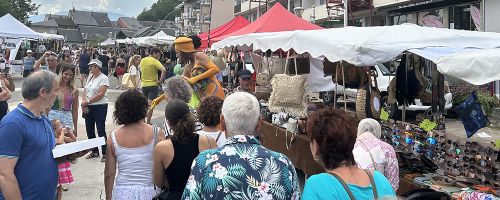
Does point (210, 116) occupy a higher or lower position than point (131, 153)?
higher

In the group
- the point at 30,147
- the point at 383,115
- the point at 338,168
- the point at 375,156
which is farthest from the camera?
the point at 383,115

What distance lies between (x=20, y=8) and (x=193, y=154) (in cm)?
7093

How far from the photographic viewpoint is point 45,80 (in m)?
3.03

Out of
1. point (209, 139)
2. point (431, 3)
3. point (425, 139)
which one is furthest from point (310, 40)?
point (431, 3)

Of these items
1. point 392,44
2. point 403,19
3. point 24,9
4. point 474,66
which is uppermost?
point 24,9

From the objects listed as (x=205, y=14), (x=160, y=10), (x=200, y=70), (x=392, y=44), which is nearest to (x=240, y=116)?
(x=392, y=44)

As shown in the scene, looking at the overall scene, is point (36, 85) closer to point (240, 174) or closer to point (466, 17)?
point (240, 174)

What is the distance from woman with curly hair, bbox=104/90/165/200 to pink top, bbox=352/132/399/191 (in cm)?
157

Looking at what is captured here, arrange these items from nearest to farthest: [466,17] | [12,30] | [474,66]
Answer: [474,66], [466,17], [12,30]

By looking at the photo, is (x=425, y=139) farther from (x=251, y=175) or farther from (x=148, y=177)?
(x=251, y=175)

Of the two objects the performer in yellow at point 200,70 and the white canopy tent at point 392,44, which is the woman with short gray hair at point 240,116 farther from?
the performer in yellow at point 200,70

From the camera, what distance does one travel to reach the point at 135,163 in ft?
11.0

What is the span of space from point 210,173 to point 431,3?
19.8 meters

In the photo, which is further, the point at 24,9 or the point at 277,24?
the point at 24,9
